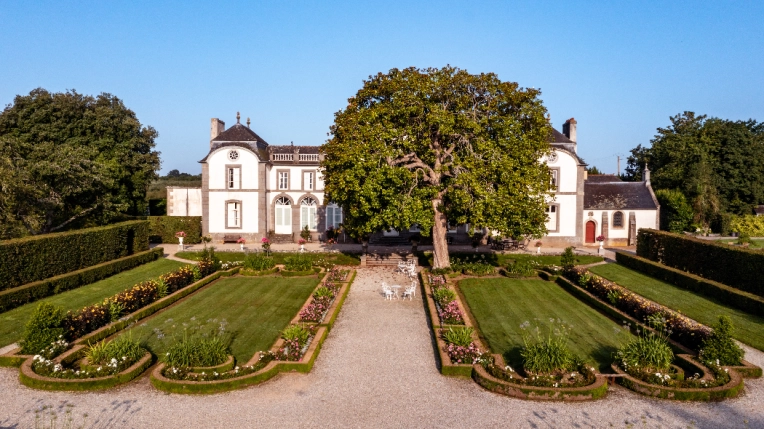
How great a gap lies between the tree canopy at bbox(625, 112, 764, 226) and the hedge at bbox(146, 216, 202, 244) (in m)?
45.1

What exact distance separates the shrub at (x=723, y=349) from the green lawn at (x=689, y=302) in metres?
3.12

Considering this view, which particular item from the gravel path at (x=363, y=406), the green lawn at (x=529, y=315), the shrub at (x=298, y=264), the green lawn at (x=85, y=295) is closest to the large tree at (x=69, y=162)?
the green lawn at (x=85, y=295)

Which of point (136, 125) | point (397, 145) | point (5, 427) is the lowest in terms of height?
point (5, 427)

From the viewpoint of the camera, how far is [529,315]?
1964 cm

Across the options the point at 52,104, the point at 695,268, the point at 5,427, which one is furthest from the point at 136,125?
the point at 695,268

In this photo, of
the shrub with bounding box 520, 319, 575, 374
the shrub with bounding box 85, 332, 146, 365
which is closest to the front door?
the shrub with bounding box 85, 332, 146, 365

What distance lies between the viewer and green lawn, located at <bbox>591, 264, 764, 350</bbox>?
17844mm

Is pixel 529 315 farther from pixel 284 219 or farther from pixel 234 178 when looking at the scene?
pixel 234 178

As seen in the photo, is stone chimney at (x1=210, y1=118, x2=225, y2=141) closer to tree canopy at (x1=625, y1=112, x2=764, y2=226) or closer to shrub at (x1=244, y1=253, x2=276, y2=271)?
shrub at (x1=244, y1=253, x2=276, y2=271)

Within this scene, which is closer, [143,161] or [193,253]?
[193,253]

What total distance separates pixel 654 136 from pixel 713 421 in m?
55.6

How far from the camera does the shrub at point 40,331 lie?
14367 millimetres

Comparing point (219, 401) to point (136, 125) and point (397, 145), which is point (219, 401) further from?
point (136, 125)

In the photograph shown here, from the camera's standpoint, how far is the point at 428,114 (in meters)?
25.6
